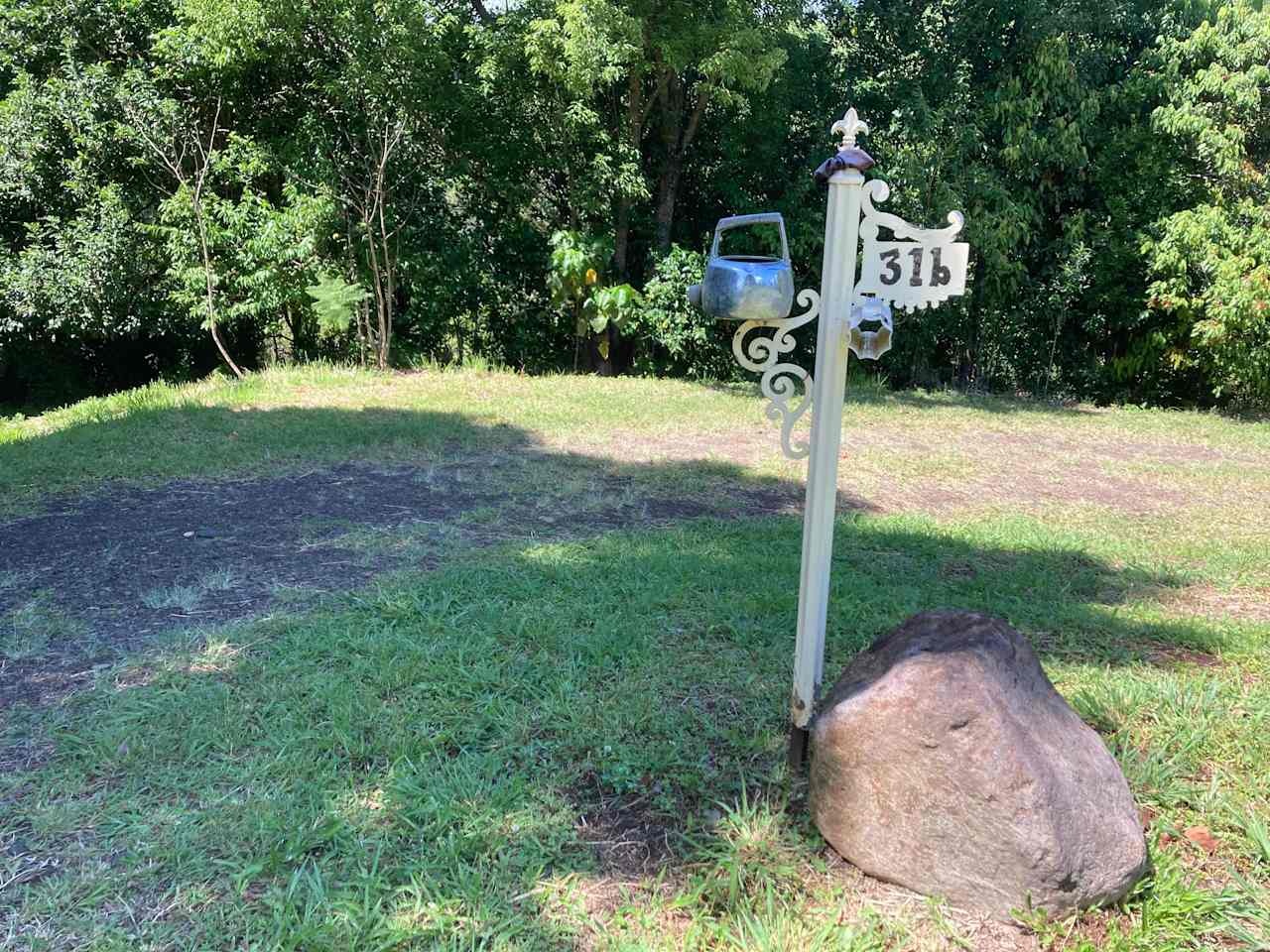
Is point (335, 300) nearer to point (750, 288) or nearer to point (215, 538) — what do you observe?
point (215, 538)

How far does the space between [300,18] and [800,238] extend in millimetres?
5270

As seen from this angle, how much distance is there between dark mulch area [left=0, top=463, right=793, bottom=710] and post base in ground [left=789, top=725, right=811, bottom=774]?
1894 millimetres

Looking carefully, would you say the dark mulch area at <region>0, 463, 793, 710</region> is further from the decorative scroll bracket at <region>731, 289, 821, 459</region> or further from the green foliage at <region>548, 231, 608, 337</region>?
the green foliage at <region>548, 231, 608, 337</region>

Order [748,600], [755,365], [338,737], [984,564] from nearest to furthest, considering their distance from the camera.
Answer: [755,365] → [338,737] → [748,600] → [984,564]

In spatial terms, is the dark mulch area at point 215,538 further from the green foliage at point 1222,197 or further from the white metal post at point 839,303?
the green foliage at point 1222,197

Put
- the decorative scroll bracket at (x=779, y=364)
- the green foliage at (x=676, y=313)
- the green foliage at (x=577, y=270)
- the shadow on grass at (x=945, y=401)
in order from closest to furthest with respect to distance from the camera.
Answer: the decorative scroll bracket at (x=779, y=364) → the shadow on grass at (x=945, y=401) → the green foliage at (x=577, y=270) → the green foliage at (x=676, y=313)

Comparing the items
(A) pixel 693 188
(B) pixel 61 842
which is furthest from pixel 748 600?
(A) pixel 693 188

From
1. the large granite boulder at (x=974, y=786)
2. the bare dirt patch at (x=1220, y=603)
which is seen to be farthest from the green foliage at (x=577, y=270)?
the large granite boulder at (x=974, y=786)

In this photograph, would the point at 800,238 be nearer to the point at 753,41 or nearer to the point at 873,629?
the point at 753,41

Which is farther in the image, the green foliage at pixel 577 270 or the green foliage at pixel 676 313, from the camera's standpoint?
the green foliage at pixel 676 313

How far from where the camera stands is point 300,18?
8.55 metres

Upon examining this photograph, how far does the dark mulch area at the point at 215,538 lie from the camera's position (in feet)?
10.2

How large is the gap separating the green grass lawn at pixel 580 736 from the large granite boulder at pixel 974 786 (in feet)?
0.25

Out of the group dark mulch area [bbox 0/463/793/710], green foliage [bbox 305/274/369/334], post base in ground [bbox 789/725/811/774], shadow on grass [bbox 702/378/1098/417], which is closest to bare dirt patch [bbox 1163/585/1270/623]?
dark mulch area [bbox 0/463/793/710]
